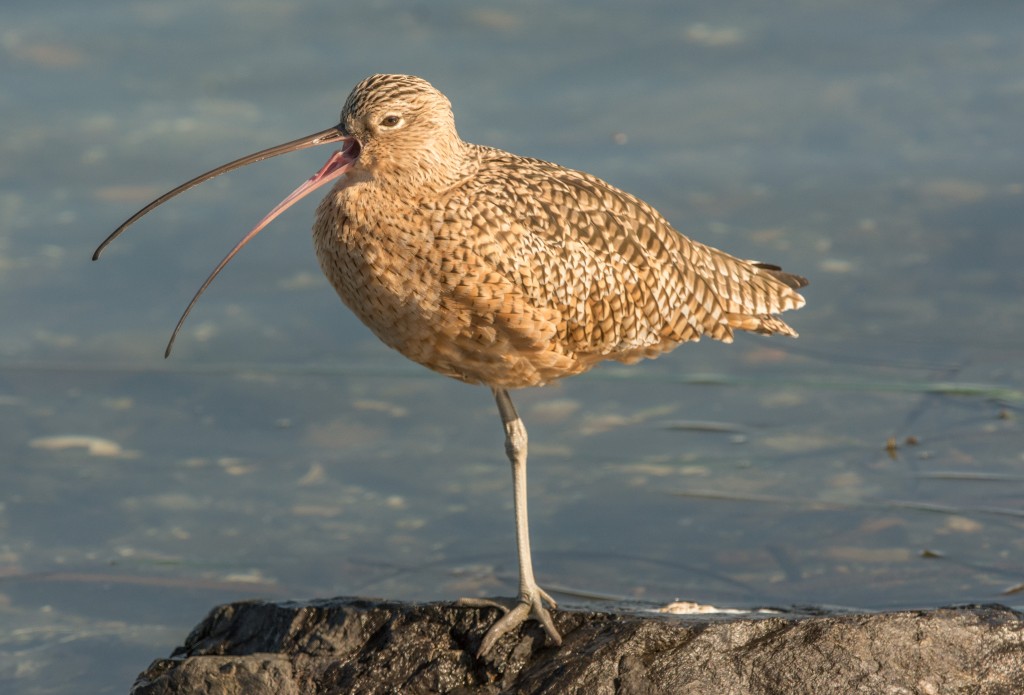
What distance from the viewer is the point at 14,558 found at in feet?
28.0

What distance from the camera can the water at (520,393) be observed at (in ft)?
27.5

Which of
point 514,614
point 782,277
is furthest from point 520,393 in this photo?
point 514,614

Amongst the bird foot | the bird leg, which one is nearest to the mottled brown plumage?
the bird leg

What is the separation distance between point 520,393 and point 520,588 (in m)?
3.79

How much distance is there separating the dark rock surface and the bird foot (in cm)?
4

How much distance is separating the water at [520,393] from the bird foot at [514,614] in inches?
78.8

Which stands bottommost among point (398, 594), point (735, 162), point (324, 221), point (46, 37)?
point (398, 594)

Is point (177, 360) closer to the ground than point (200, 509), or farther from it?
farther from it

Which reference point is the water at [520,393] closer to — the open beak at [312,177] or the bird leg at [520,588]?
the bird leg at [520,588]

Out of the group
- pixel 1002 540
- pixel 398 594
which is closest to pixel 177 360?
pixel 398 594

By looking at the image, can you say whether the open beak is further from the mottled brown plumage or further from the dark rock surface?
the dark rock surface

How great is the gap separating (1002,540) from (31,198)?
7.13 m

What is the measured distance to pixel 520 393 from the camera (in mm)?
9930

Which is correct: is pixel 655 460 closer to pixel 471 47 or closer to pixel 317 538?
pixel 317 538
